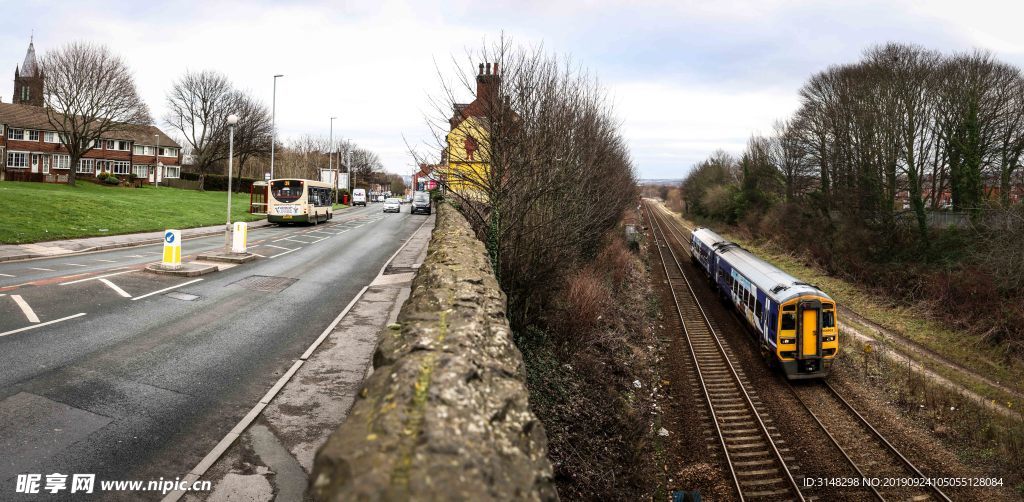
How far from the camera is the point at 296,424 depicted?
7.30 meters

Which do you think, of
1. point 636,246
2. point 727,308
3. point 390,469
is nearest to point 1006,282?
point 727,308

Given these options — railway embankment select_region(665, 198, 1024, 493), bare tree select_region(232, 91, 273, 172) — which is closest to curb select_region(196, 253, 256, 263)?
railway embankment select_region(665, 198, 1024, 493)

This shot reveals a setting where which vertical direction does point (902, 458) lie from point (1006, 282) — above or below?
below

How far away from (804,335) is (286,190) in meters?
30.6

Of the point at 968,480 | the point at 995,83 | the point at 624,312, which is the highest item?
the point at 995,83

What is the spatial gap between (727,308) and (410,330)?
2125 cm

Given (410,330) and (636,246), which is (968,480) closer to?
(410,330)

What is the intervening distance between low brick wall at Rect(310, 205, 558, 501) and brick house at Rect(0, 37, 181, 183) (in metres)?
53.4

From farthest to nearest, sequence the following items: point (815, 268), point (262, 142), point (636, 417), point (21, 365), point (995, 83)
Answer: point (262, 142)
point (815, 268)
point (995, 83)
point (636, 417)
point (21, 365)

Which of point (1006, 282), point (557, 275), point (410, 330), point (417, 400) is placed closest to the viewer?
point (417, 400)

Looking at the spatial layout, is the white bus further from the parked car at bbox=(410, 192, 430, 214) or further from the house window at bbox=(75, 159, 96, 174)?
the house window at bbox=(75, 159, 96, 174)

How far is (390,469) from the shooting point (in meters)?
2.73

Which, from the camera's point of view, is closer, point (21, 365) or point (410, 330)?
point (410, 330)

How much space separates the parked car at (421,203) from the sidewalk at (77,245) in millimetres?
26652
